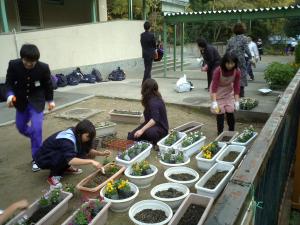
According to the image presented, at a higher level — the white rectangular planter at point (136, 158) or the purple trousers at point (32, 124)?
the purple trousers at point (32, 124)

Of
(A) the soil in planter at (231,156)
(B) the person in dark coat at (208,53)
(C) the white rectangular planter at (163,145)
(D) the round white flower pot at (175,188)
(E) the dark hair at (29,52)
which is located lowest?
(D) the round white flower pot at (175,188)

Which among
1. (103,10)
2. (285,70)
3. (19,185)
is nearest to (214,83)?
(19,185)

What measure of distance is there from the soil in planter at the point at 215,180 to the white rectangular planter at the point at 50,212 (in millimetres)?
1509

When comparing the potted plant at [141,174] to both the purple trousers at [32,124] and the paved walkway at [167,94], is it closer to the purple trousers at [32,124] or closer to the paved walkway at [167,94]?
the purple trousers at [32,124]

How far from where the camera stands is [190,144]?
189 inches

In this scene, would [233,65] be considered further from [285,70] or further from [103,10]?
[103,10]

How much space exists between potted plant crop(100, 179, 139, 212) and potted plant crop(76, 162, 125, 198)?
0.43 feet

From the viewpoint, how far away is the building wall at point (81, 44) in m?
9.19

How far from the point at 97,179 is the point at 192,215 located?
4.41 feet

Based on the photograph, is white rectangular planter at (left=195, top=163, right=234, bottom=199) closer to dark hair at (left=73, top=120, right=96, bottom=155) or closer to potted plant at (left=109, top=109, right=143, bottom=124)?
dark hair at (left=73, top=120, right=96, bottom=155)

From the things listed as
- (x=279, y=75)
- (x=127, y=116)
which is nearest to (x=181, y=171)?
(x=127, y=116)

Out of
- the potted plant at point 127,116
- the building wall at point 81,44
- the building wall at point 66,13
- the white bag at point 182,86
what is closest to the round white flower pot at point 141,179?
the potted plant at point 127,116

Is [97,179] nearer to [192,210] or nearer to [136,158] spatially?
A: [136,158]

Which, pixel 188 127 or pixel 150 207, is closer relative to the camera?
pixel 150 207
